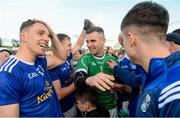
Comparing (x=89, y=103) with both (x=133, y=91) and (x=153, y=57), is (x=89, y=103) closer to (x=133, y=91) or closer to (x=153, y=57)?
(x=133, y=91)

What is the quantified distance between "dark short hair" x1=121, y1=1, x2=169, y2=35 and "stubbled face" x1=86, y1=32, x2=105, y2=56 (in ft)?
8.10

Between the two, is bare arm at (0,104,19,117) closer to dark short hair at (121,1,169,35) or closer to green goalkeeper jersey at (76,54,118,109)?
green goalkeeper jersey at (76,54,118,109)

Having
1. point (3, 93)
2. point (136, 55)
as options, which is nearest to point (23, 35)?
point (3, 93)

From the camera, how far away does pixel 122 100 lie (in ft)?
16.5

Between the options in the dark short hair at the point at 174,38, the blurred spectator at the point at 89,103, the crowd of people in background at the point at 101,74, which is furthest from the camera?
the blurred spectator at the point at 89,103

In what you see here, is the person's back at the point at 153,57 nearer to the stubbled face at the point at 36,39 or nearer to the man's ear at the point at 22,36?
the stubbled face at the point at 36,39

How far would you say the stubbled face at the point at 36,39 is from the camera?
3773 mm

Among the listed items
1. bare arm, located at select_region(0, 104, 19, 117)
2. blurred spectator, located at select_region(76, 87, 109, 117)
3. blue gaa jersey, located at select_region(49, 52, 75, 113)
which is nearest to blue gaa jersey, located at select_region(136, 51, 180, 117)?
bare arm, located at select_region(0, 104, 19, 117)

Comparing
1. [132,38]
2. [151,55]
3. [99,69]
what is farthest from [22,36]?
[151,55]

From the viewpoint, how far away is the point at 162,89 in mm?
1919

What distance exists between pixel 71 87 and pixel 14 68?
129 cm

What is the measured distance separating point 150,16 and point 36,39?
1.87 m

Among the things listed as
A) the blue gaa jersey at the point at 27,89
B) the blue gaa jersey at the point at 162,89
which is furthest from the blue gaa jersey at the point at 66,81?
the blue gaa jersey at the point at 162,89

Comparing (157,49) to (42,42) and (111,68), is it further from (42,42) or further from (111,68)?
(111,68)
